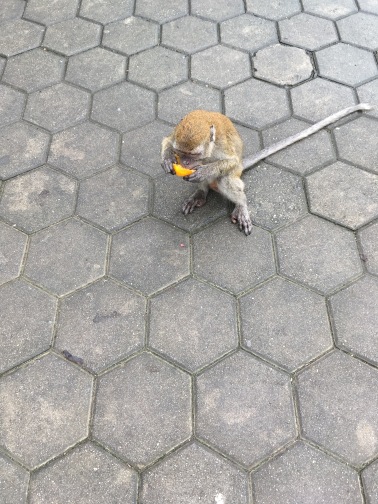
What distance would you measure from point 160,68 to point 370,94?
2.17m

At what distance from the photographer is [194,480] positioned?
333 centimetres

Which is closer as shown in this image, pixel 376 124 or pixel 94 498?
pixel 94 498

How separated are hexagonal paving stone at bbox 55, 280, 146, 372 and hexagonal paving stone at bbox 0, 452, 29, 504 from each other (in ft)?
2.55

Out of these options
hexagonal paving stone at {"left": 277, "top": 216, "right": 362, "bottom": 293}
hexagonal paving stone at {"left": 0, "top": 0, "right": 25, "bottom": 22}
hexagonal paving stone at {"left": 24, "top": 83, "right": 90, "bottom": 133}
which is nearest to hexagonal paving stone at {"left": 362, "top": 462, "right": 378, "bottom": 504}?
hexagonal paving stone at {"left": 277, "top": 216, "right": 362, "bottom": 293}

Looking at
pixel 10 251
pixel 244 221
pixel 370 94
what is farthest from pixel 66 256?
pixel 370 94

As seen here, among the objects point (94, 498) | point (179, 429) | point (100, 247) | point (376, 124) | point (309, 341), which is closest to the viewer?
point (94, 498)

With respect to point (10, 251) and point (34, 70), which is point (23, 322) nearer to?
point (10, 251)

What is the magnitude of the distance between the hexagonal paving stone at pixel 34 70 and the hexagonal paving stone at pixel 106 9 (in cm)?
81

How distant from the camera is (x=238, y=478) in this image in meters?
3.32

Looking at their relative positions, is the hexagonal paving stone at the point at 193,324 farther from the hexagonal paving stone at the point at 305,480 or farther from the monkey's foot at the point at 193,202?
the hexagonal paving stone at the point at 305,480

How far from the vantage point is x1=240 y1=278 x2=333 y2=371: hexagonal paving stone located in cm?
381

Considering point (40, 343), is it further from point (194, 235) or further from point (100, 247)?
point (194, 235)

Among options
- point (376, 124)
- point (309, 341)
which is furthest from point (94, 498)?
point (376, 124)

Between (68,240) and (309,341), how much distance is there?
81.1 inches
